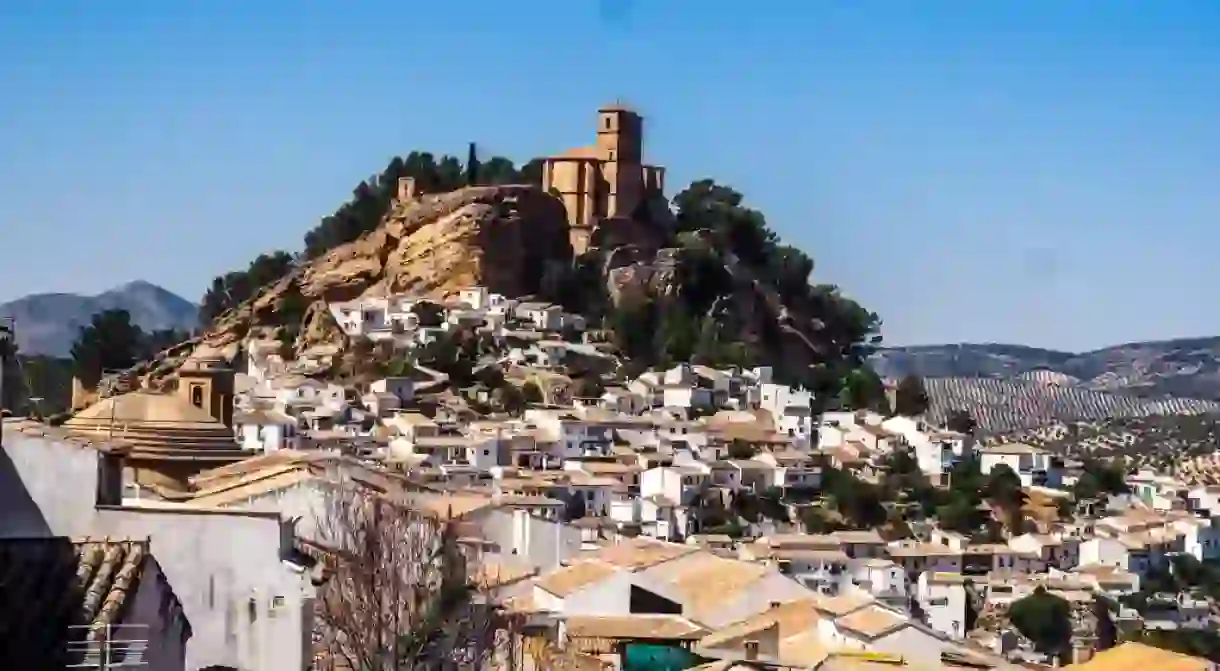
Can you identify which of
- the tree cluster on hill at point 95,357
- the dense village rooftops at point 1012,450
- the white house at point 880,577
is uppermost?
the tree cluster on hill at point 95,357

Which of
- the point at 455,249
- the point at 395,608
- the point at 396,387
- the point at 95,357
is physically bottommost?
the point at 395,608

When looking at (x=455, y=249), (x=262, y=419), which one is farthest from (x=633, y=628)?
(x=455, y=249)

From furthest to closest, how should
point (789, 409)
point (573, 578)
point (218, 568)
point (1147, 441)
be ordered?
1. point (1147, 441)
2. point (789, 409)
3. point (573, 578)
4. point (218, 568)

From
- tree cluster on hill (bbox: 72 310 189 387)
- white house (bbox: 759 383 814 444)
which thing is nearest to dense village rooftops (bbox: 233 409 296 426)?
tree cluster on hill (bbox: 72 310 189 387)

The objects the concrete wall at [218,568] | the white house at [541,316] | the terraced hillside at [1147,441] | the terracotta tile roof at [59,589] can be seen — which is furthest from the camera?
the terraced hillside at [1147,441]

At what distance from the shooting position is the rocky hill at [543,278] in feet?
268

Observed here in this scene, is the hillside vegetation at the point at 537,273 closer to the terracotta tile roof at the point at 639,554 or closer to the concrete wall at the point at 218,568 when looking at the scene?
the terracotta tile roof at the point at 639,554

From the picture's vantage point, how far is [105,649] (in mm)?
9695

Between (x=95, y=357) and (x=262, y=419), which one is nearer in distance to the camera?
(x=262, y=419)

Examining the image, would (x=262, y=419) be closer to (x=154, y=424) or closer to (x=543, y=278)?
(x=543, y=278)

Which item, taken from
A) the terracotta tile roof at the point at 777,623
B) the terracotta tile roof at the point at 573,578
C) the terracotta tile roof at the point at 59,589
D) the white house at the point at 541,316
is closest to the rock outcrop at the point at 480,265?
the white house at the point at 541,316

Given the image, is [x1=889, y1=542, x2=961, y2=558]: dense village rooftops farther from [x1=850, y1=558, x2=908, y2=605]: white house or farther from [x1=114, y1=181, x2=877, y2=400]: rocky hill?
[x1=114, y1=181, x2=877, y2=400]: rocky hill

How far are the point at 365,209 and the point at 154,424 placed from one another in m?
65.2

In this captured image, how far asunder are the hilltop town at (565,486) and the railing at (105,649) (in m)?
0.03
